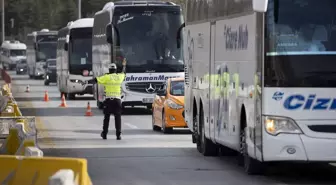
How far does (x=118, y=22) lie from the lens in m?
36.2

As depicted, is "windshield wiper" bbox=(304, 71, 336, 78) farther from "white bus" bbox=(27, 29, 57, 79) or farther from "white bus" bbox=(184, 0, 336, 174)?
"white bus" bbox=(27, 29, 57, 79)

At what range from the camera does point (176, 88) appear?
92.3 feet

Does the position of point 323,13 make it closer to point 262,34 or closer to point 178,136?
point 262,34

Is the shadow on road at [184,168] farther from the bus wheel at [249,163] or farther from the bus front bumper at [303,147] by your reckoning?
the bus front bumper at [303,147]

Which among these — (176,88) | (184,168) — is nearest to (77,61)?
(176,88)

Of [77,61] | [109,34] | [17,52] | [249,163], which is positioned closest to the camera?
[249,163]

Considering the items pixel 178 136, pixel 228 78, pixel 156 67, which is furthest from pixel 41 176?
pixel 156 67

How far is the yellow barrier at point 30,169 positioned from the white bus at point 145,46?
22.6m

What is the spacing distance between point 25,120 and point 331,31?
8938 mm

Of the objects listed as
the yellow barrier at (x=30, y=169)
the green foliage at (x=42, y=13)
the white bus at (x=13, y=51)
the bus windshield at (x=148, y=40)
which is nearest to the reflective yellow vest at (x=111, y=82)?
the bus windshield at (x=148, y=40)

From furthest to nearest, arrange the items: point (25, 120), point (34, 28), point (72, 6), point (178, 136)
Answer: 1. point (34, 28)
2. point (72, 6)
3. point (178, 136)
4. point (25, 120)

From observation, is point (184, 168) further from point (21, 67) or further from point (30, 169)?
point (21, 67)

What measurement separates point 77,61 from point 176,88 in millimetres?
21753

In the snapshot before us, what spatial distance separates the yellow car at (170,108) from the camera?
26969 millimetres
